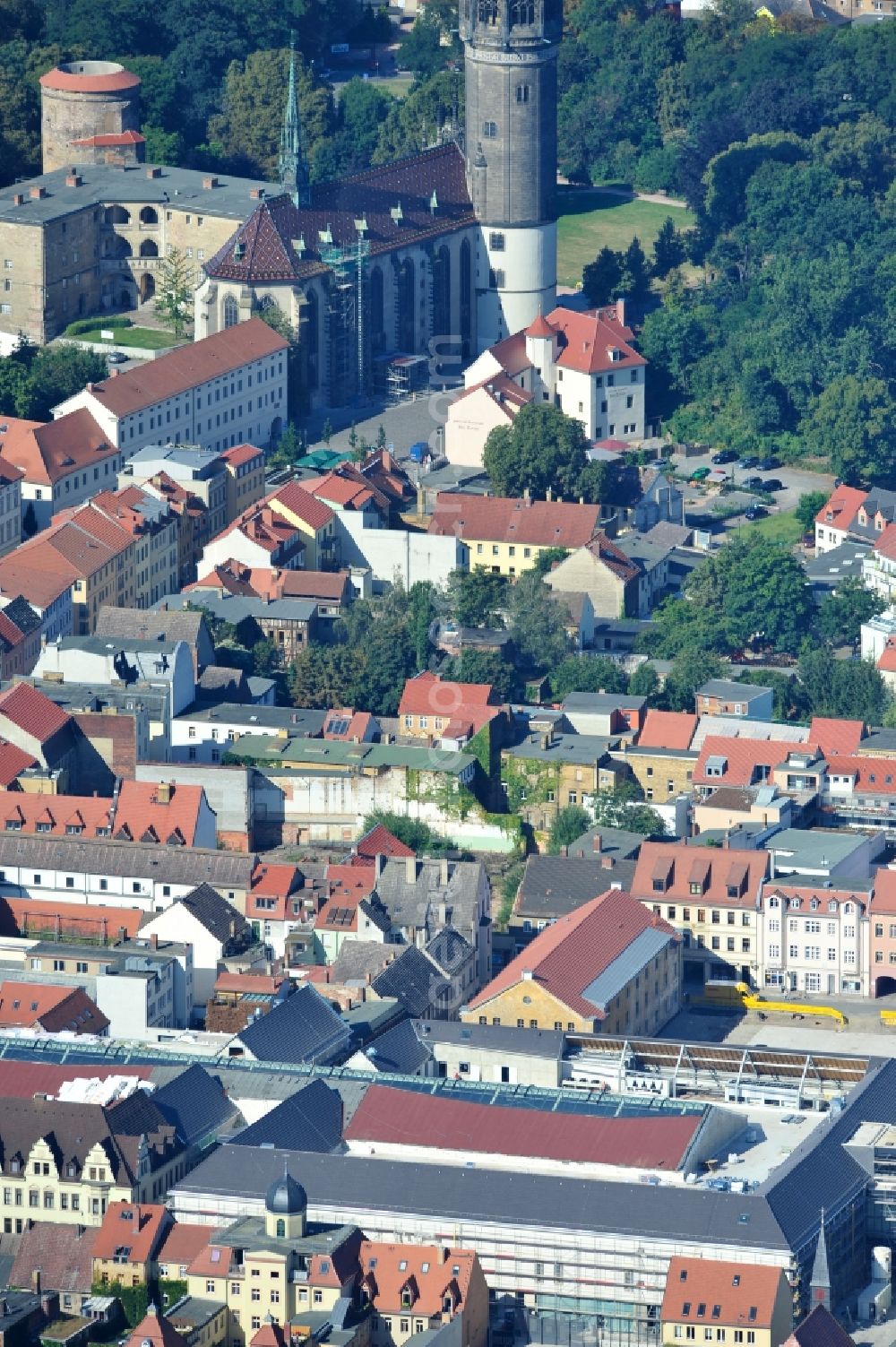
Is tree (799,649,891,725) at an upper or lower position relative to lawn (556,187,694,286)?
lower

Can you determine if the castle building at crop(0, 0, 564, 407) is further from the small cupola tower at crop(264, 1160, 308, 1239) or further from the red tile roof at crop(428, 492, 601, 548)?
the small cupola tower at crop(264, 1160, 308, 1239)

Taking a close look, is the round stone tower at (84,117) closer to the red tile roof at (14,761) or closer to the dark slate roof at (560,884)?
the red tile roof at (14,761)

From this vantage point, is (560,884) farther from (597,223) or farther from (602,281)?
(597,223)

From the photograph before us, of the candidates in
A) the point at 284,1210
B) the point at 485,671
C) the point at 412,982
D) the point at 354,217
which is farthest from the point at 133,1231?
the point at 354,217

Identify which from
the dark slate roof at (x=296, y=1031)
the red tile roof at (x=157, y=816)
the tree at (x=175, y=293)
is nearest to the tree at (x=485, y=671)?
the red tile roof at (x=157, y=816)

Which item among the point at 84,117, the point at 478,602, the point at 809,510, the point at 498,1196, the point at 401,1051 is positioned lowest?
the point at 809,510

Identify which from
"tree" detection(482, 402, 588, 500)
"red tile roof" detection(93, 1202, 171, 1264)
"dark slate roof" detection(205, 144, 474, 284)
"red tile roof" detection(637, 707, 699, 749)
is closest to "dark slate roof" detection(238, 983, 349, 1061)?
"red tile roof" detection(93, 1202, 171, 1264)
